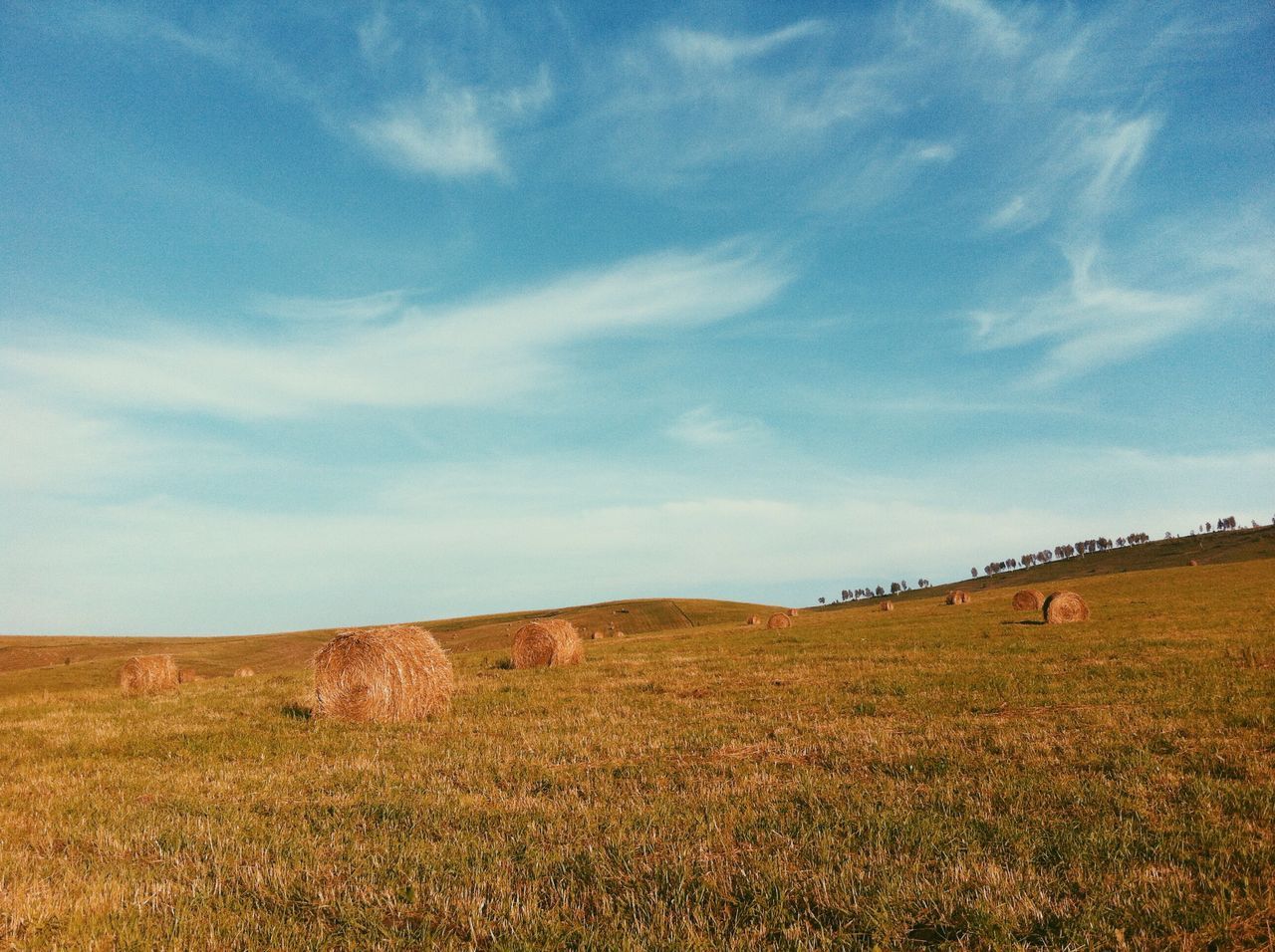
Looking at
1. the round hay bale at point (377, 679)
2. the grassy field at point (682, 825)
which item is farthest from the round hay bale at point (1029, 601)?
the round hay bale at point (377, 679)

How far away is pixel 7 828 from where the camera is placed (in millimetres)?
7621

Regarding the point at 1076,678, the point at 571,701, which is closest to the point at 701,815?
the point at 571,701

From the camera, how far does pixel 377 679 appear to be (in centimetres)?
1579

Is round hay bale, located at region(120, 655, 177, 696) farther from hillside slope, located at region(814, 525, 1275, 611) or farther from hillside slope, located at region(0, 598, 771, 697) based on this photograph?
hillside slope, located at region(814, 525, 1275, 611)

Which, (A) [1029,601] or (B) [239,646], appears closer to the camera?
(A) [1029,601]

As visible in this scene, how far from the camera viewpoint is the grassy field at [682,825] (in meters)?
4.72

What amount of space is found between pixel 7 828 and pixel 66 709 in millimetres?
14494

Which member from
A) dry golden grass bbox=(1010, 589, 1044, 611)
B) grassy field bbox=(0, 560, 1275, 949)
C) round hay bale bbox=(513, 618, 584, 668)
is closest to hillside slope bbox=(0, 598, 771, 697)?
round hay bale bbox=(513, 618, 584, 668)

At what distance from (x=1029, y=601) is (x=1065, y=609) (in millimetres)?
14082

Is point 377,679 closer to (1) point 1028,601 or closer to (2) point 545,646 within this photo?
(2) point 545,646

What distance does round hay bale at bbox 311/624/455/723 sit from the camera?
1567cm

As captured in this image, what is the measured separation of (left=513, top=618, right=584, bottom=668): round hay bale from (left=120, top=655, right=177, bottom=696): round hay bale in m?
13.8

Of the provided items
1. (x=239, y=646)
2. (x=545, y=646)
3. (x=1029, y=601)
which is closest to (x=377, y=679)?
(x=545, y=646)

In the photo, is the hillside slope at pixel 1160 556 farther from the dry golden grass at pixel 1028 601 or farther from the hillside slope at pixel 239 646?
the dry golden grass at pixel 1028 601
